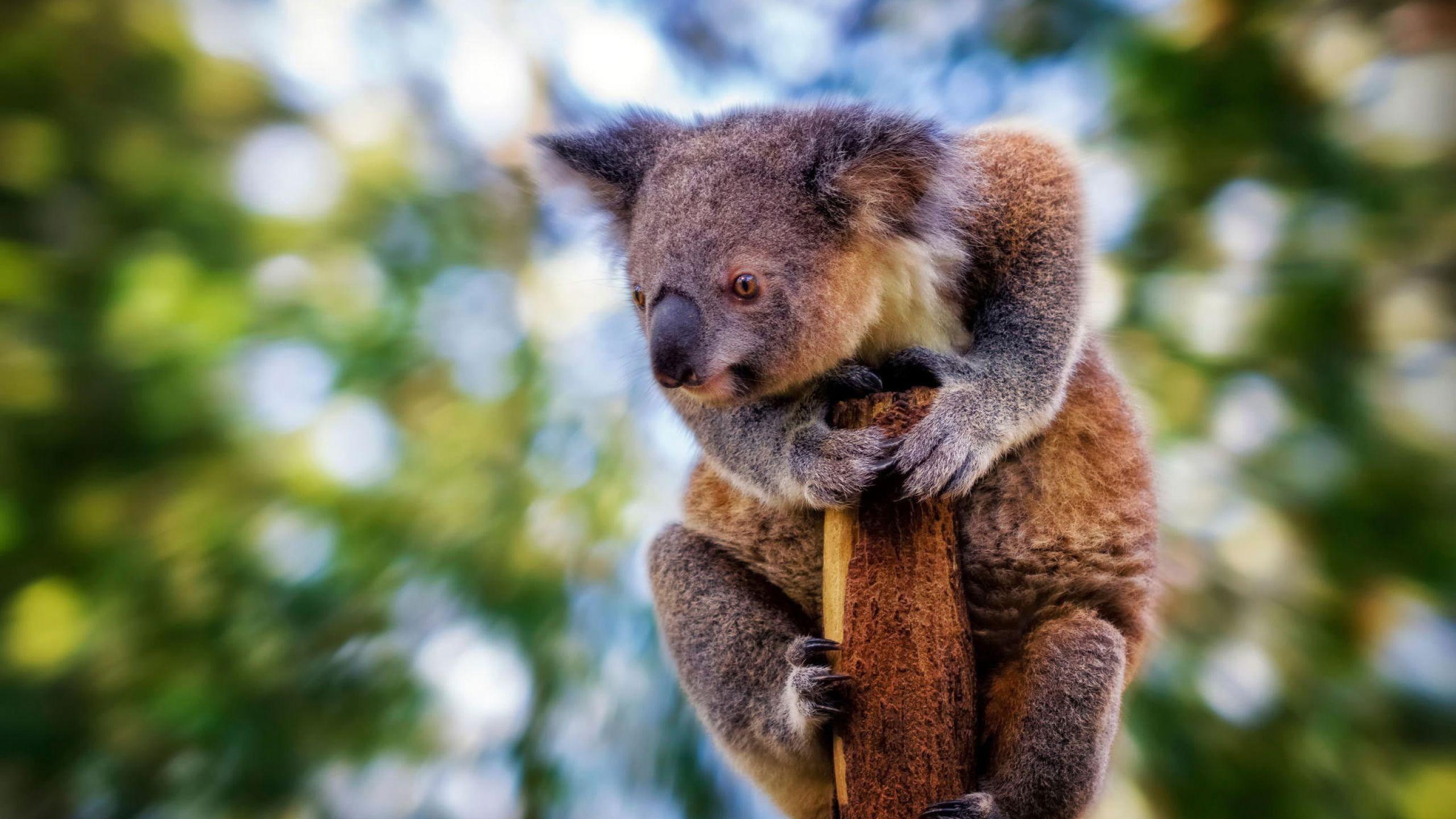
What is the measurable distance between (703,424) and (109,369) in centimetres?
266

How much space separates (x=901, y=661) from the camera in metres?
1.79

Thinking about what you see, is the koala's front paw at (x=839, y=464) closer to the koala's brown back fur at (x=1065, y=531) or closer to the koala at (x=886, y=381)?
the koala at (x=886, y=381)

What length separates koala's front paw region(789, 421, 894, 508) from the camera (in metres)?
1.96

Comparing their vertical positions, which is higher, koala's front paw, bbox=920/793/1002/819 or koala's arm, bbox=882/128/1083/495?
koala's arm, bbox=882/128/1083/495

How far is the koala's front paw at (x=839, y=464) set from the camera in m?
1.96

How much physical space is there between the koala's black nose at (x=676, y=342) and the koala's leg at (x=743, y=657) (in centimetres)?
64

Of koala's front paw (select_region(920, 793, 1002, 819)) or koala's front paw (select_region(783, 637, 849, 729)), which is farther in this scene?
koala's front paw (select_region(783, 637, 849, 729))

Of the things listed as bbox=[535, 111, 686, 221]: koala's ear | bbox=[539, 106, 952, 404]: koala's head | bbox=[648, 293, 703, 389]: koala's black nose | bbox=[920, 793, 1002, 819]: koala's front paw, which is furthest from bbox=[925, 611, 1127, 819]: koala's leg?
bbox=[535, 111, 686, 221]: koala's ear

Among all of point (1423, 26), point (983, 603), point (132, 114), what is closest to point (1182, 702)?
point (983, 603)

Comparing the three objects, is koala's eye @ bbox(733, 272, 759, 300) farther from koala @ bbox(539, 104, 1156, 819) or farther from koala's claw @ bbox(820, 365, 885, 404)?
koala's claw @ bbox(820, 365, 885, 404)

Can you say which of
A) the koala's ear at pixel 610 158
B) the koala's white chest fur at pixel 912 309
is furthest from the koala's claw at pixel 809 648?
the koala's ear at pixel 610 158

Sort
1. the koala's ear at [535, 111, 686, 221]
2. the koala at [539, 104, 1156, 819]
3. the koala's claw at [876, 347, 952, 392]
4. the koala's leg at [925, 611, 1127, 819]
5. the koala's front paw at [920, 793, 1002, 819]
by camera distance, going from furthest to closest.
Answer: the koala's ear at [535, 111, 686, 221] → the koala's claw at [876, 347, 952, 392] → the koala at [539, 104, 1156, 819] → the koala's leg at [925, 611, 1127, 819] → the koala's front paw at [920, 793, 1002, 819]

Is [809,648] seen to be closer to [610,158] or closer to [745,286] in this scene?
[745,286]

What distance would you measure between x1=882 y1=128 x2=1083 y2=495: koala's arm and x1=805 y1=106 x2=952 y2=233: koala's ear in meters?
0.15
